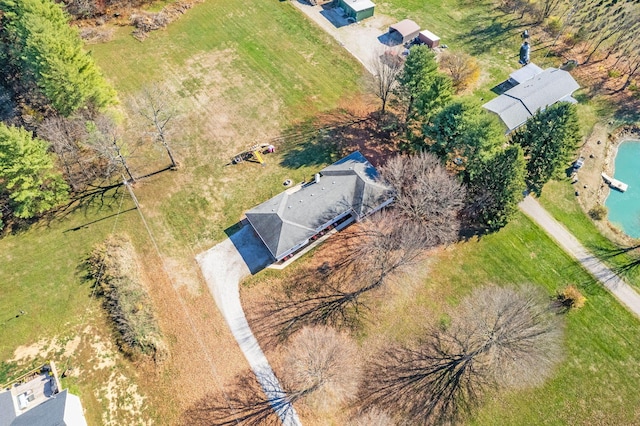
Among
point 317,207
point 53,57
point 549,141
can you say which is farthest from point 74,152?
point 549,141

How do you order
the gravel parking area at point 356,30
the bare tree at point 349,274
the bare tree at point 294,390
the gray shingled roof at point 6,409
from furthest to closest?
the gravel parking area at point 356,30
the bare tree at point 349,274
the bare tree at point 294,390
the gray shingled roof at point 6,409

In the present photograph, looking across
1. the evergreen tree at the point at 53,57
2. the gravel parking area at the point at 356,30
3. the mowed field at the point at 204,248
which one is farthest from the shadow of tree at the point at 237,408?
the gravel parking area at the point at 356,30

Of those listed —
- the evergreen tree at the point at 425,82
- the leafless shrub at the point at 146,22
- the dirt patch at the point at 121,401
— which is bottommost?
the dirt patch at the point at 121,401

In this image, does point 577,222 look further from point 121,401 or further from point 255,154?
point 121,401

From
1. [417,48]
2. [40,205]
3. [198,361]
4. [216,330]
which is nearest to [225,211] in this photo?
[216,330]

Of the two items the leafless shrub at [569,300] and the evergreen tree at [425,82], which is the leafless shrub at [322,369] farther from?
the evergreen tree at [425,82]

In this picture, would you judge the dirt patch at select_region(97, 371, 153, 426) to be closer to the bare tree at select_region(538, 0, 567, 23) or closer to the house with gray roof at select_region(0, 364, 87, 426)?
the house with gray roof at select_region(0, 364, 87, 426)

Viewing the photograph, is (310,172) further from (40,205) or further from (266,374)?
(40,205)
